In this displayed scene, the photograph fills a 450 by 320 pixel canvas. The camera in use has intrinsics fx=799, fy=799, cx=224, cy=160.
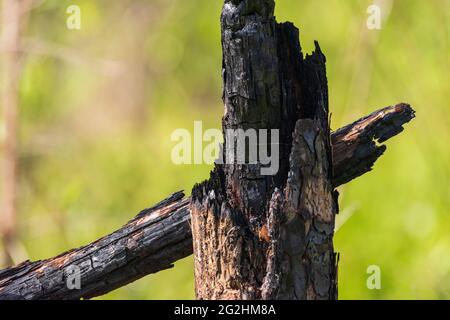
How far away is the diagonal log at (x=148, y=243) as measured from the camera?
1.51m

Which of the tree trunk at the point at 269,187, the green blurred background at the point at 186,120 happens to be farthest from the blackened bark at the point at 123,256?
the green blurred background at the point at 186,120

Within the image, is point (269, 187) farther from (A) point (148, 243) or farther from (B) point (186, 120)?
(B) point (186, 120)

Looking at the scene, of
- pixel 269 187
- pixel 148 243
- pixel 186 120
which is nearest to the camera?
pixel 269 187

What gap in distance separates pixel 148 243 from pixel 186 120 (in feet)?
11.7

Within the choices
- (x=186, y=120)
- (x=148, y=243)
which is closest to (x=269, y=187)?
(x=148, y=243)

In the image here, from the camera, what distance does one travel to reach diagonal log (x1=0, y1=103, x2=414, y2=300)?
4.97ft

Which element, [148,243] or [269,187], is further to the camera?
[148,243]

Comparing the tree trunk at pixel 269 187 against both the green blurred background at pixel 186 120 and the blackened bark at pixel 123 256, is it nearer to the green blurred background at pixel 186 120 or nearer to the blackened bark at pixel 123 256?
the blackened bark at pixel 123 256

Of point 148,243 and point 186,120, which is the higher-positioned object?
point 186,120

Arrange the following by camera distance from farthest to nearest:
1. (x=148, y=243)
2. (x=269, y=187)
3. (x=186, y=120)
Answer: (x=186, y=120), (x=148, y=243), (x=269, y=187)

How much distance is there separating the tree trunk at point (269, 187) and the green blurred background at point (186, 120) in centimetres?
162

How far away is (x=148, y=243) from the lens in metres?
1.56

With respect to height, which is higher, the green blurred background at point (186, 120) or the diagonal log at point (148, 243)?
the green blurred background at point (186, 120)

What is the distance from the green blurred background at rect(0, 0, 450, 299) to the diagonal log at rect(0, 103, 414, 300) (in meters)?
1.32
